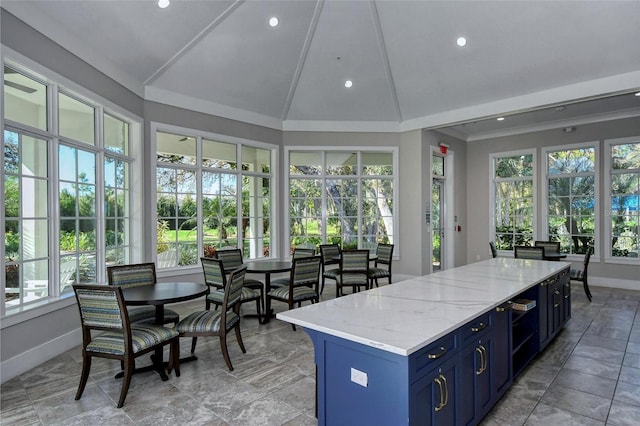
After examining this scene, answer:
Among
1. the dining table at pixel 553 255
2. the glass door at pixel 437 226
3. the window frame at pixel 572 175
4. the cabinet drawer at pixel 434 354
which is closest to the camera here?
the cabinet drawer at pixel 434 354

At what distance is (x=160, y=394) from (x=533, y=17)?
231 inches

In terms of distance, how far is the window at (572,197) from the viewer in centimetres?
719

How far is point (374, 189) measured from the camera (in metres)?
7.59

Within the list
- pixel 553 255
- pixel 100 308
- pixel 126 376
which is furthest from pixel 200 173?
pixel 553 255

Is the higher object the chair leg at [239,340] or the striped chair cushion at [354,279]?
the striped chair cushion at [354,279]

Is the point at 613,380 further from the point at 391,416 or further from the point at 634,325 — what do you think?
the point at 391,416

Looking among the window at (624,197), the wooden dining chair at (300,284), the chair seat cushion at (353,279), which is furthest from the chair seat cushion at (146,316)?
the window at (624,197)

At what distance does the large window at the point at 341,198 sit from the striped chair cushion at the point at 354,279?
1718 mm

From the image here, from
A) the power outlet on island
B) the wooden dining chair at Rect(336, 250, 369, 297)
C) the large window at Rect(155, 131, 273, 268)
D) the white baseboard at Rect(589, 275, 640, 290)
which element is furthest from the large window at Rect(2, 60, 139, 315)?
the white baseboard at Rect(589, 275, 640, 290)

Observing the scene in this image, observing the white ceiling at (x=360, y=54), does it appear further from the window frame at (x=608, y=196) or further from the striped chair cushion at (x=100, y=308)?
the striped chair cushion at (x=100, y=308)

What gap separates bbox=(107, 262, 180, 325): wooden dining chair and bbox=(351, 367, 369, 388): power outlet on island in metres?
2.41

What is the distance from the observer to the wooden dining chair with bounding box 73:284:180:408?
2680 millimetres

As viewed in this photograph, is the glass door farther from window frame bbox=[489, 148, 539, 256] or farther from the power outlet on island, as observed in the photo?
the power outlet on island

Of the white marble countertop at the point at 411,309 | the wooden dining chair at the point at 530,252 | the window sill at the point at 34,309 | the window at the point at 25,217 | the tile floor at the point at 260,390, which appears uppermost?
the window at the point at 25,217
